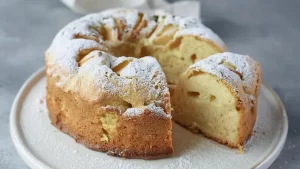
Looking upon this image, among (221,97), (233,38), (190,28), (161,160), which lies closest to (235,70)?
(221,97)

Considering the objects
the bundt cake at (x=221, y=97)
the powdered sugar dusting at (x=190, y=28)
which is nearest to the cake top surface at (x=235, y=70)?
the bundt cake at (x=221, y=97)

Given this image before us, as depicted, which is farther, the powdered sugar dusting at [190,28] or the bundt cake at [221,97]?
the powdered sugar dusting at [190,28]

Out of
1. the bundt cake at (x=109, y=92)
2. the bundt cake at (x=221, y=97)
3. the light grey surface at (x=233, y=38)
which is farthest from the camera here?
the light grey surface at (x=233, y=38)

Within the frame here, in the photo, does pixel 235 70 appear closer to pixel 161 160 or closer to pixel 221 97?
pixel 221 97

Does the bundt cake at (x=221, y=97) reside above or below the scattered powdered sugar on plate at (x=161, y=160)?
above

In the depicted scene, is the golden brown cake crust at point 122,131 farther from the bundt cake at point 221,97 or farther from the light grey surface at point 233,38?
the light grey surface at point 233,38

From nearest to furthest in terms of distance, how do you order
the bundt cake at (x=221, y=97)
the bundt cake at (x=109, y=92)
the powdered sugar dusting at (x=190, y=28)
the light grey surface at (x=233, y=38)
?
the bundt cake at (x=109, y=92), the bundt cake at (x=221, y=97), the powdered sugar dusting at (x=190, y=28), the light grey surface at (x=233, y=38)

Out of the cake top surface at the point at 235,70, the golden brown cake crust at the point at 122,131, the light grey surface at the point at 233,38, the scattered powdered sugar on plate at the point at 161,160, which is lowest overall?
the light grey surface at the point at 233,38

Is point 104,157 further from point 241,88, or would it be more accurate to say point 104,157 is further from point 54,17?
point 54,17
